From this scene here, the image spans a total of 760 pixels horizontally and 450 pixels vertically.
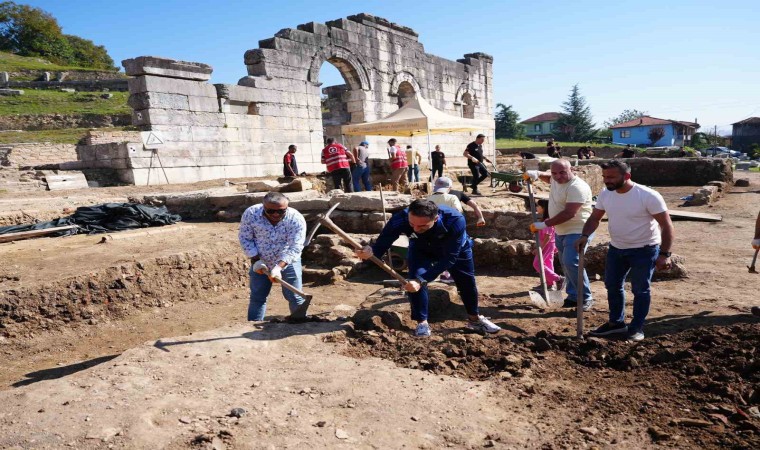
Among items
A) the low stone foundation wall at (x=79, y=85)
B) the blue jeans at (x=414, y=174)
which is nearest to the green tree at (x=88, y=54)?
the low stone foundation wall at (x=79, y=85)

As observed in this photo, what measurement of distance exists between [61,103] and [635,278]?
109 ft

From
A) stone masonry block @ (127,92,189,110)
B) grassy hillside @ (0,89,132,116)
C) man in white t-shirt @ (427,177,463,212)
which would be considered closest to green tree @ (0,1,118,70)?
grassy hillside @ (0,89,132,116)

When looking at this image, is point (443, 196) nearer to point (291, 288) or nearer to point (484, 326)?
point (484, 326)

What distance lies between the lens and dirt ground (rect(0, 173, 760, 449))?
110 inches

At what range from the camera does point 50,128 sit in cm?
2580

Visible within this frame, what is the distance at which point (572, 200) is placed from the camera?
16.9ft

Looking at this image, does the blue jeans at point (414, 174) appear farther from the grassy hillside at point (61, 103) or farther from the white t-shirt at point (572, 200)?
the grassy hillside at point (61, 103)

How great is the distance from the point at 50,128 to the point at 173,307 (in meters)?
24.5

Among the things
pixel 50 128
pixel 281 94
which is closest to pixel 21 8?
pixel 50 128

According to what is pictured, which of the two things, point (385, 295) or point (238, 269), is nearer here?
point (385, 295)

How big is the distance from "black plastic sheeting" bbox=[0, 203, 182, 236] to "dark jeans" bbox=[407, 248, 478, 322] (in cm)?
583

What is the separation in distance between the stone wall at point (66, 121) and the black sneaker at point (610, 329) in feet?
88.3

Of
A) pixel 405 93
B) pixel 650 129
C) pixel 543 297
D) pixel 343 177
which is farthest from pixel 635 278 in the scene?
pixel 650 129

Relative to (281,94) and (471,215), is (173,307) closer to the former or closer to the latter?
(471,215)
